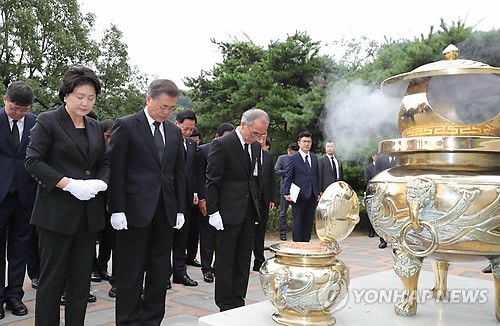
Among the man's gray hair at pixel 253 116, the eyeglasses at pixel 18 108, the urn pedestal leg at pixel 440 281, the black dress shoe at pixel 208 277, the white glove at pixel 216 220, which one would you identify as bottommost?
the black dress shoe at pixel 208 277

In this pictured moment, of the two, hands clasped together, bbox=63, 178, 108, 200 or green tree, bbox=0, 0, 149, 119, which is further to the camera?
green tree, bbox=0, 0, 149, 119

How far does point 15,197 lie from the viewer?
3586 millimetres

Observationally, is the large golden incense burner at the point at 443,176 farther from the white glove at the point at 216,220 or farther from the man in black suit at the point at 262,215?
the man in black suit at the point at 262,215

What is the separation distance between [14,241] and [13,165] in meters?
0.59

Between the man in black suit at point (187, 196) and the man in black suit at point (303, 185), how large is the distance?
204 cm

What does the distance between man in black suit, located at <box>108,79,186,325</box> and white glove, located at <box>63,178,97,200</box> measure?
0.94 feet

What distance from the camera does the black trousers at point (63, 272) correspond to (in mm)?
2525

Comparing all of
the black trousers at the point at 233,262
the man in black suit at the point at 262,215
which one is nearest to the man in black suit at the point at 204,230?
the man in black suit at the point at 262,215

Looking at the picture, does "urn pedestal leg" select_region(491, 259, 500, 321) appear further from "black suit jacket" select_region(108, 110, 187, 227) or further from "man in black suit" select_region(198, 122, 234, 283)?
"man in black suit" select_region(198, 122, 234, 283)

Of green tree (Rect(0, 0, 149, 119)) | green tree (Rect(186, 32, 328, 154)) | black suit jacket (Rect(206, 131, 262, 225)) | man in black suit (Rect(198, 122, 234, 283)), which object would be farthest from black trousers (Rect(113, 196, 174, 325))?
green tree (Rect(0, 0, 149, 119))

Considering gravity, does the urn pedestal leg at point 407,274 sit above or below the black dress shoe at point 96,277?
above

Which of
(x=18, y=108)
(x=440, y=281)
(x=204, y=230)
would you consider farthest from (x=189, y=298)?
(x=440, y=281)

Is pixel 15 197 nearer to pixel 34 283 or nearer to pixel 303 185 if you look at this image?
pixel 34 283

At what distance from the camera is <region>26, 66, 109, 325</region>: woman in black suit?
252cm
